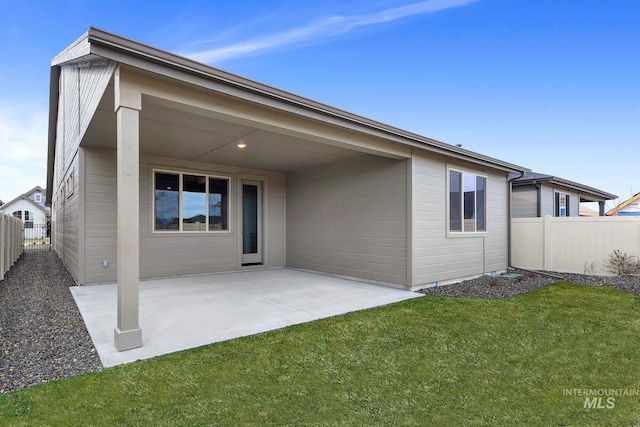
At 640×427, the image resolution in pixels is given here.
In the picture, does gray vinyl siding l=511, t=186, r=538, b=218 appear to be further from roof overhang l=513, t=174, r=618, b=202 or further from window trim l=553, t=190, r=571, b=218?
window trim l=553, t=190, r=571, b=218

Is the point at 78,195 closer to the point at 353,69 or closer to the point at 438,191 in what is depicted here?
the point at 438,191

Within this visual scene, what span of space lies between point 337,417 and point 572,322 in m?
3.68

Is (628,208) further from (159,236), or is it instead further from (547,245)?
(159,236)

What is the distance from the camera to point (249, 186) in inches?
344

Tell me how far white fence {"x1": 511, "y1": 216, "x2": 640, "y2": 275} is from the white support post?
9.00 meters

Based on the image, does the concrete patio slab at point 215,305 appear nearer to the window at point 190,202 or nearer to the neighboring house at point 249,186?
the neighboring house at point 249,186

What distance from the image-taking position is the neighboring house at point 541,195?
1071cm

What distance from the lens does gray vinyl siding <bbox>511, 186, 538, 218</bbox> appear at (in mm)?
10914

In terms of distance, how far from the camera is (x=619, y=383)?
2.62 metres

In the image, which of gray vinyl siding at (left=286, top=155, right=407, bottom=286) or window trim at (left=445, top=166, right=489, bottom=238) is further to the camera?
window trim at (left=445, top=166, right=489, bottom=238)

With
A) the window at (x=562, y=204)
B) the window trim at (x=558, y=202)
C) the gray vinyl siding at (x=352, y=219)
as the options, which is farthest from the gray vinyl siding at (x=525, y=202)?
the gray vinyl siding at (x=352, y=219)

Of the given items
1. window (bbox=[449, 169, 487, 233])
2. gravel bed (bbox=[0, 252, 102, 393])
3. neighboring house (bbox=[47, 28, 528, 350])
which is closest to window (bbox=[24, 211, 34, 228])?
neighboring house (bbox=[47, 28, 528, 350])

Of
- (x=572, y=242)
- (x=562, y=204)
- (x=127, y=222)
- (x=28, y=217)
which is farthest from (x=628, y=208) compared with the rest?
(x=28, y=217)

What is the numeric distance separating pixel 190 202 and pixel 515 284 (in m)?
7.27
